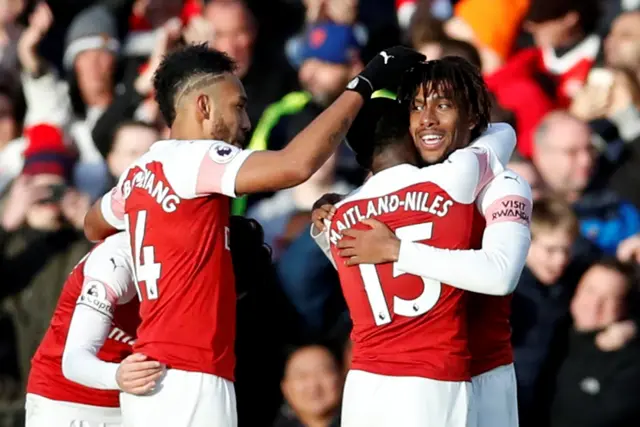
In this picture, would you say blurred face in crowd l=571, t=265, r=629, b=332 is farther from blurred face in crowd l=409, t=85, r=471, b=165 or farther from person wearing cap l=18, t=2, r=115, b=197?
person wearing cap l=18, t=2, r=115, b=197

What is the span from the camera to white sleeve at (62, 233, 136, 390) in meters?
5.16

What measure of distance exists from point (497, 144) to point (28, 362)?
13.3ft

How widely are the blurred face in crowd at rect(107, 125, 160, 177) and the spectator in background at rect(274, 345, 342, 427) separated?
1799mm

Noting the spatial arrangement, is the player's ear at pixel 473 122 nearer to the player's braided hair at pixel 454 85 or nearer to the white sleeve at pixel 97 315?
the player's braided hair at pixel 454 85

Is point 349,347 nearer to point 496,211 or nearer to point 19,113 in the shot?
point 496,211

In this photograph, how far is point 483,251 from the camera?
484 centimetres

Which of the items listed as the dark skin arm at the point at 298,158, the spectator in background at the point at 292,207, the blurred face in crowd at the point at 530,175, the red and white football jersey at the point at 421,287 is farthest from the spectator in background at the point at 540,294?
the dark skin arm at the point at 298,158

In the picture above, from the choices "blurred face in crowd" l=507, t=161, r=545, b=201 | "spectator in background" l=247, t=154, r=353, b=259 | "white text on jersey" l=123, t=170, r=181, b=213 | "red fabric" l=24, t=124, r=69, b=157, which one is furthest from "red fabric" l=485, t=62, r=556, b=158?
"white text on jersey" l=123, t=170, r=181, b=213

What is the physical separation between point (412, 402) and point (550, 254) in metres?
2.92

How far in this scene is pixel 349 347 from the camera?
7.34 meters

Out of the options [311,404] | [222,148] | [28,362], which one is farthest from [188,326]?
[28,362]

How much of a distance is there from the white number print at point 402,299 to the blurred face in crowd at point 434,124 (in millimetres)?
303

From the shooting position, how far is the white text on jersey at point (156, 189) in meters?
5.02

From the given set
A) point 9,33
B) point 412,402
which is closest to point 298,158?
point 412,402
